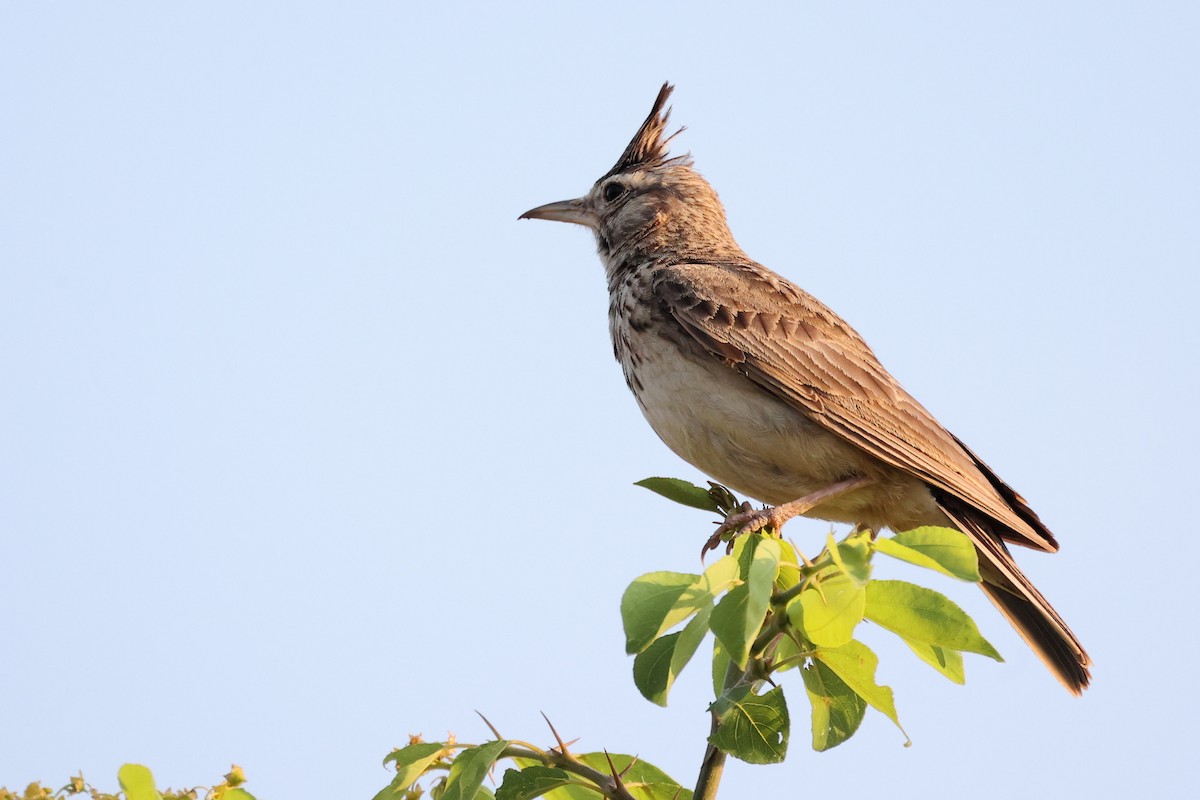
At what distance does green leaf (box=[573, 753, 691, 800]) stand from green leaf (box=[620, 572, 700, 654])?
701 millimetres

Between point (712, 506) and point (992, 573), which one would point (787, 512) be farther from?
point (712, 506)

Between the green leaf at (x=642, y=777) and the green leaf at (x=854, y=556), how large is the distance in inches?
36.0

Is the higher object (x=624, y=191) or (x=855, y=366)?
(x=624, y=191)

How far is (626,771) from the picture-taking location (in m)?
3.31

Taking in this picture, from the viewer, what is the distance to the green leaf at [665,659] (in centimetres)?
289

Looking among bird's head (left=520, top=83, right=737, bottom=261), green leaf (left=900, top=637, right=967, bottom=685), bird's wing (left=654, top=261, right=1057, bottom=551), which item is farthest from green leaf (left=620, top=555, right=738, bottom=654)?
bird's head (left=520, top=83, right=737, bottom=261)

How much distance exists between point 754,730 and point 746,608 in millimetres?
471

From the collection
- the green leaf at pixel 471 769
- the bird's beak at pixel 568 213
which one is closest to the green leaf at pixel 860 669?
the green leaf at pixel 471 769

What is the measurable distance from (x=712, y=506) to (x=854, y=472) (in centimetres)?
200

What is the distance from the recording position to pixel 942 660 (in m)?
3.09

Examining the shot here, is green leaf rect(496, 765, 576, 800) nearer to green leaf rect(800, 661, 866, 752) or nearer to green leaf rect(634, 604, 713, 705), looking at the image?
green leaf rect(634, 604, 713, 705)

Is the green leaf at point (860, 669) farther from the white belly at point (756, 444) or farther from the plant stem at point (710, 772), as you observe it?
the white belly at point (756, 444)

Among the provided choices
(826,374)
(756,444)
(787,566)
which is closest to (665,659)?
(787,566)

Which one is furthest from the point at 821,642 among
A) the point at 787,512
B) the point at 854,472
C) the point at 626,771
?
the point at 854,472
